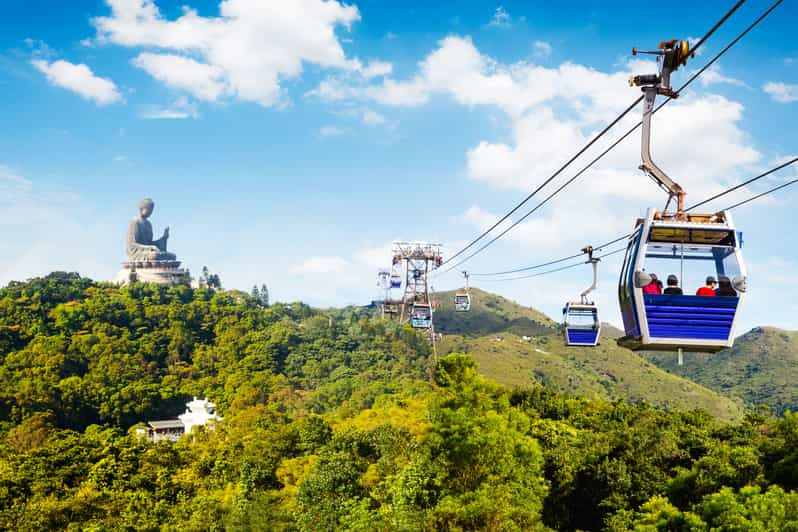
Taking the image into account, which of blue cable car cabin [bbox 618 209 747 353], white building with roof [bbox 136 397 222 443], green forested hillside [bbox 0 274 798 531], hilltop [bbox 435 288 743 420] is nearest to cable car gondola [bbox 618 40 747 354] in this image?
blue cable car cabin [bbox 618 209 747 353]

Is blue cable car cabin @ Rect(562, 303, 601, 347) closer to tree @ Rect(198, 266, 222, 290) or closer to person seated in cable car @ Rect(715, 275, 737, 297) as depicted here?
person seated in cable car @ Rect(715, 275, 737, 297)

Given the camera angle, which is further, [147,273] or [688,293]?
[147,273]

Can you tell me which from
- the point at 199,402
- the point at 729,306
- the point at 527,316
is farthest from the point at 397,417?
the point at 527,316

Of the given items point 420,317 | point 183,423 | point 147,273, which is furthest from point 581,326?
point 147,273

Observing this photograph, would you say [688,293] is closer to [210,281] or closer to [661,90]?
[661,90]

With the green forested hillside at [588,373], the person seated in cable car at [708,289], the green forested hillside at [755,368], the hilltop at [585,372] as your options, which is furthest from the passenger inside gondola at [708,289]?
the green forested hillside at [755,368]

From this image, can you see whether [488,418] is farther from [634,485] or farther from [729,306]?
[729,306]

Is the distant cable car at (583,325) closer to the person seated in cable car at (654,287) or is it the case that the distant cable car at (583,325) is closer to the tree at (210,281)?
the person seated in cable car at (654,287)
